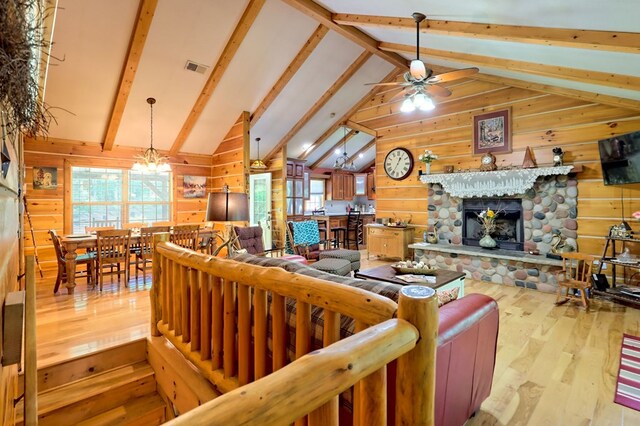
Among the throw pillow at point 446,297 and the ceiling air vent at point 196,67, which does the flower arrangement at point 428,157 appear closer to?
the ceiling air vent at point 196,67

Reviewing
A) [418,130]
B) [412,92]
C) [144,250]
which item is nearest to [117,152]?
[144,250]

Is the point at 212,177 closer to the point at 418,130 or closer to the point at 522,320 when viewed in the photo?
the point at 418,130

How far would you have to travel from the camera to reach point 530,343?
2.99 metres

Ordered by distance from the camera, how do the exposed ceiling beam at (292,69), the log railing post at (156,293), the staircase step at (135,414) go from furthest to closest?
the exposed ceiling beam at (292,69)
the log railing post at (156,293)
the staircase step at (135,414)

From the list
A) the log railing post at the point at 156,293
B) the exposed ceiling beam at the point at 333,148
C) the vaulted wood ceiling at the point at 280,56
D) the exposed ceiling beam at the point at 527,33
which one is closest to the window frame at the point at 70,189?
the vaulted wood ceiling at the point at 280,56

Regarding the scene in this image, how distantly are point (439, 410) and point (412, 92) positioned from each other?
11.8 feet

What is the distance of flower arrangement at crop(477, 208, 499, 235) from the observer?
5281 mm

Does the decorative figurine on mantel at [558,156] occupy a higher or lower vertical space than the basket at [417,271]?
higher

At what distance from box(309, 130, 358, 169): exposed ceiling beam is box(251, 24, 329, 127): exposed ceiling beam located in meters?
2.99

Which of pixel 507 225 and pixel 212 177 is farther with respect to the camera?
pixel 212 177

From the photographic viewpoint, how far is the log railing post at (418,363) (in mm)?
1015

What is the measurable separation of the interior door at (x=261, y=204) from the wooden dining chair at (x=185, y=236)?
2.14 meters

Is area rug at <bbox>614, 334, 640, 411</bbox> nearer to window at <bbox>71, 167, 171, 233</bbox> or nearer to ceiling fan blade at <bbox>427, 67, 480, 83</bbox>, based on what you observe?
ceiling fan blade at <bbox>427, 67, 480, 83</bbox>

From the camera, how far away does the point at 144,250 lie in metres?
4.59
